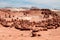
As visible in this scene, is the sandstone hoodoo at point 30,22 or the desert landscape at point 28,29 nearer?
the desert landscape at point 28,29

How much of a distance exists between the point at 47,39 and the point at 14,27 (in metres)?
5.86

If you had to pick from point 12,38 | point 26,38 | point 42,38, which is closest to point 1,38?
point 12,38

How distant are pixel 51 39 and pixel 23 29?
4699 millimetres

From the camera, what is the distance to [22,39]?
1195cm

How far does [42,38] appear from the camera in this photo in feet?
40.1

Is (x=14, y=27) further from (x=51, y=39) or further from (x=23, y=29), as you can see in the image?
(x=51, y=39)

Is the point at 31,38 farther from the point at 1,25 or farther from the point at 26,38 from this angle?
the point at 1,25

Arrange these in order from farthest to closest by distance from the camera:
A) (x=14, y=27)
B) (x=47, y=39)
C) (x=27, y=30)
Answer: (x=14, y=27) < (x=27, y=30) < (x=47, y=39)

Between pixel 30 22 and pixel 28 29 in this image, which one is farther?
pixel 30 22

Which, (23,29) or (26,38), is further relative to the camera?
(23,29)

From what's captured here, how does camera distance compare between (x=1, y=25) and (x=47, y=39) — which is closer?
(x=47, y=39)

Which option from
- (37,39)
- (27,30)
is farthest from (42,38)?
(27,30)

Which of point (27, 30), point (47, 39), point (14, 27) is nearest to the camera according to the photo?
point (47, 39)

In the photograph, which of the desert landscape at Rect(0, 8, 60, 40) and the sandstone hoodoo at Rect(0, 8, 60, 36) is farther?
the sandstone hoodoo at Rect(0, 8, 60, 36)
